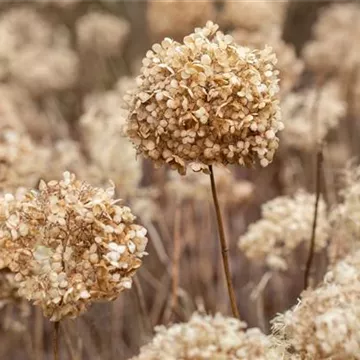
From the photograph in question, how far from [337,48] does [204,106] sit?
7.66 feet

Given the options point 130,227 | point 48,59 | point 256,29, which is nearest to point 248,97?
point 130,227

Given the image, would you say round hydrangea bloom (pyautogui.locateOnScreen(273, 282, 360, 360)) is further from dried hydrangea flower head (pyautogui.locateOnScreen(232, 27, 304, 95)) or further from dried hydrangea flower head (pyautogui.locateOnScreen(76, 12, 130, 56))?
dried hydrangea flower head (pyautogui.locateOnScreen(76, 12, 130, 56))

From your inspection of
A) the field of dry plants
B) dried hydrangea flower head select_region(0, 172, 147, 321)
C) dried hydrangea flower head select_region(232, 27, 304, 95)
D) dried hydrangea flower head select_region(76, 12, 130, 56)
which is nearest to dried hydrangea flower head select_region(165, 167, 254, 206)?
the field of dry plants

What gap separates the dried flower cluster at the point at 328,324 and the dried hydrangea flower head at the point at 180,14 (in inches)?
81.8

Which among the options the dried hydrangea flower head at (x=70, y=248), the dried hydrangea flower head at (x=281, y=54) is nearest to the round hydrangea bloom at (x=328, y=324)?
the dried hydrangea flower head at (x=70, y=248)

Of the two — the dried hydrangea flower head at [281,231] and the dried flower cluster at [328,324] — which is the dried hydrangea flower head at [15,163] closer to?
the dried hydrangea flower head at [281,231]

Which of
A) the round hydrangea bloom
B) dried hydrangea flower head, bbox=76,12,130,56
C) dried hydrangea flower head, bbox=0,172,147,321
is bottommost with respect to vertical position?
the round hydrangea bloom

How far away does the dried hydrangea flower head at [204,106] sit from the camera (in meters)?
1.67

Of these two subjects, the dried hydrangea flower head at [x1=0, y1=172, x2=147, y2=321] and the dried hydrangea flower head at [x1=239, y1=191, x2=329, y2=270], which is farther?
the dried hydrangea flower head at [x1=239, y1=191, x2=329, y2=270]

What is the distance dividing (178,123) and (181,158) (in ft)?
0.25

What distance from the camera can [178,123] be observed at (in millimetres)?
1666

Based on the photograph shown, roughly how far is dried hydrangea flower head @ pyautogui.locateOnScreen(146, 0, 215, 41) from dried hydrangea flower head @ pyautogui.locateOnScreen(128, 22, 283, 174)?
1.73m

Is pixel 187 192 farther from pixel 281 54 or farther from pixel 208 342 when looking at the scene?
pixel 208 342

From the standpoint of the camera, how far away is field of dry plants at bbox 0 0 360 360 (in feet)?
5.16
